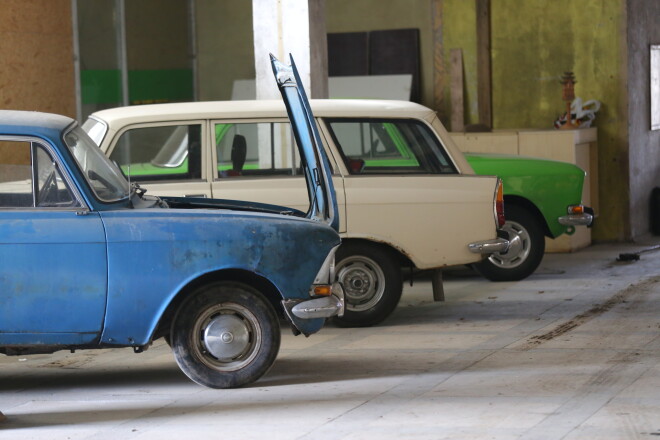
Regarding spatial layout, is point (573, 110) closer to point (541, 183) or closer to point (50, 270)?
point (541, 183)

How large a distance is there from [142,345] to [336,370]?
1404 millimetres

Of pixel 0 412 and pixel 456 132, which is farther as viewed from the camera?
pixel 456 132

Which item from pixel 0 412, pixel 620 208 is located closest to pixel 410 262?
pixel 0 412

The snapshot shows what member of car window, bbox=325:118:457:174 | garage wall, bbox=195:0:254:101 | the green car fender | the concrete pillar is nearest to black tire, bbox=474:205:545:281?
the green car fender

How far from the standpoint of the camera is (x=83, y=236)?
6.96 metres

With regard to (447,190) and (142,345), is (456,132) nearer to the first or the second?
(447,190)

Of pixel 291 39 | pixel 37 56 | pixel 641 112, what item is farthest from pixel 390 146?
pixel 641 112

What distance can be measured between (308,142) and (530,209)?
5.12 meters

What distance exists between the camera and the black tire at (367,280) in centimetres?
956

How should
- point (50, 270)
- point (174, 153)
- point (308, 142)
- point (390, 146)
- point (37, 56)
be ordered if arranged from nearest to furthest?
point (50, 270), point (308, 142), point (390, 146), point (174, 153), point (37, 56)

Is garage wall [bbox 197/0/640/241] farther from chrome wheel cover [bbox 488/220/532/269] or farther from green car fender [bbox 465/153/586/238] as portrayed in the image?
chrome wheel cover [bbox 488/220/532/269]

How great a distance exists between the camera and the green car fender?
12273mm

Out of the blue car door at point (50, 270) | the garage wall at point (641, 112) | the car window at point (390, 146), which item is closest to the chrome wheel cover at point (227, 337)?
the blue car door at point (50, 270)

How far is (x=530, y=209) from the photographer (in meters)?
12.4
